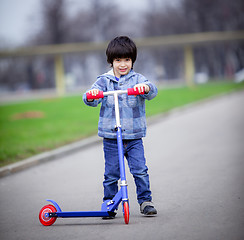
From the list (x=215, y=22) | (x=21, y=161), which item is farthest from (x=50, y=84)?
(x=21, y=161)

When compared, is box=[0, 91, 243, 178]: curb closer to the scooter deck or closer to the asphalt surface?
the asphalt surface

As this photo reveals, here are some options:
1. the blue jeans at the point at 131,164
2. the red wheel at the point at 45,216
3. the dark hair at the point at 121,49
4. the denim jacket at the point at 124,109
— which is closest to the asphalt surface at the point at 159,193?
the red wheel at the point at 45,216

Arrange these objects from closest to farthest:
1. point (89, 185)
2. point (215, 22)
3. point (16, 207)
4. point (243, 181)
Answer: point (16, 207)
point (243, 181)
point (89, 185)
point (215, 22)

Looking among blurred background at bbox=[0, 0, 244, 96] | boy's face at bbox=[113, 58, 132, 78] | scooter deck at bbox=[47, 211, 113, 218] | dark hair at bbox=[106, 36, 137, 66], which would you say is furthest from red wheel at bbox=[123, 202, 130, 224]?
blurred background at bbox=[0, 0, 244, 96]

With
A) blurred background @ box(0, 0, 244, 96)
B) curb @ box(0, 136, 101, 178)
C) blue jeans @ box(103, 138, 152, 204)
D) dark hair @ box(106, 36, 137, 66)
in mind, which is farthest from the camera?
blurred background @ box(0, 0, 244, 96)

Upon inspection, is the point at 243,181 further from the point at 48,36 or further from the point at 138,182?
the point at 48,36

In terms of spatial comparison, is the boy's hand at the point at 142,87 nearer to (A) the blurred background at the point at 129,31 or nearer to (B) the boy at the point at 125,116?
(B) the boy at the point at 125,116

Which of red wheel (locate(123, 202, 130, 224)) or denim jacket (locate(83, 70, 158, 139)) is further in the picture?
denim jacket (locate(83, 70, 158, 139))

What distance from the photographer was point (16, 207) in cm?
527

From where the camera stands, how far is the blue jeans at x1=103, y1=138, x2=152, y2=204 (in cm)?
439

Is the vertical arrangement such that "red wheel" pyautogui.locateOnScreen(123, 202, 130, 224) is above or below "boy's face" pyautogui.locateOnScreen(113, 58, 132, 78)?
below

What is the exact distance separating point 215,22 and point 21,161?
52393 millimetres

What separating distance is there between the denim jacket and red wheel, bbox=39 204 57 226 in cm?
80

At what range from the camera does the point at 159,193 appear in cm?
539
